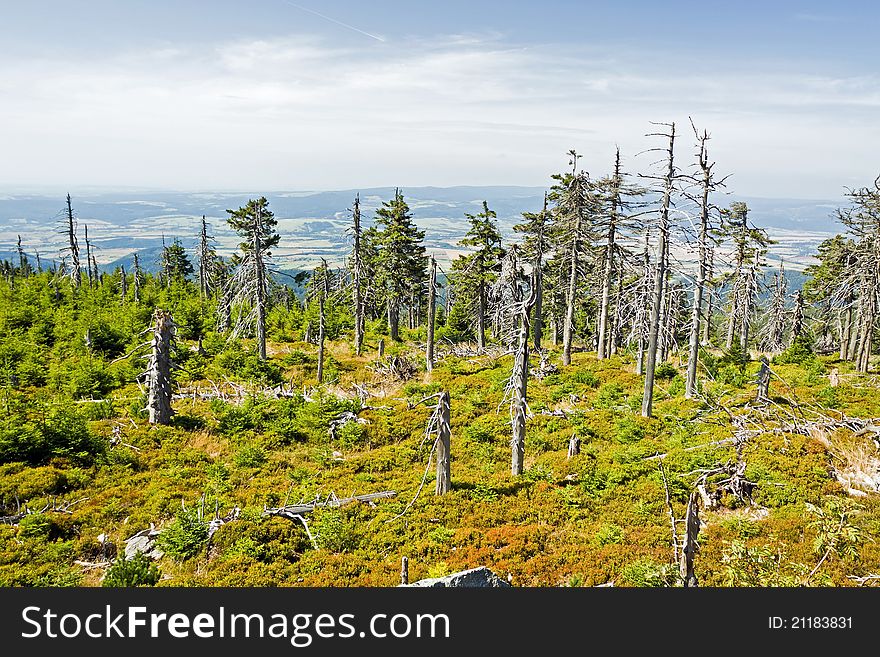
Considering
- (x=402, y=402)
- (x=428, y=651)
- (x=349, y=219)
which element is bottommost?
(x=402, y=402)

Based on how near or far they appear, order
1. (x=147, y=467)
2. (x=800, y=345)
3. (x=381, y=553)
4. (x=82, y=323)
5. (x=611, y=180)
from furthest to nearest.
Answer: (x=800, y=345) → (x=82, y=323) → (x=611, y=180) → (x=147, y=467) → (x=381, y=553)

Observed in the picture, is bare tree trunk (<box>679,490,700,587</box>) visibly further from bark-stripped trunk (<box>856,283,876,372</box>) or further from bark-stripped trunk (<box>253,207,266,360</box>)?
bark-stripped trunk (<box>856,283,876,372</box>)

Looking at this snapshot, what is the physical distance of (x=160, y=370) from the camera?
18.0m

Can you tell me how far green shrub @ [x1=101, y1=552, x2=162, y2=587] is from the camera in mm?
9328

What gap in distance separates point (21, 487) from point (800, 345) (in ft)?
138

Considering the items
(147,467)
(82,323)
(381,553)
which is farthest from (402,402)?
(82,323)

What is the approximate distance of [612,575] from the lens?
393 inches

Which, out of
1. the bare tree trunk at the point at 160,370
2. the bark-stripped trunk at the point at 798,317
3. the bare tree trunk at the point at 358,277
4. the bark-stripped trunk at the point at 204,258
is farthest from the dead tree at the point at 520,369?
the bark-stripped trunk at the point at 798,317

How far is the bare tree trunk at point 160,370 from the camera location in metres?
17.7

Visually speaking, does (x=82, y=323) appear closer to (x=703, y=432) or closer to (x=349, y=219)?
(x=349, y=219)

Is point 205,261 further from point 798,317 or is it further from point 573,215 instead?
point 798,317

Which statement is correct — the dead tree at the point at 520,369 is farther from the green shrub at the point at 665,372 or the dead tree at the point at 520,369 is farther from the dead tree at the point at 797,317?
the dead tree at the point at 797,317

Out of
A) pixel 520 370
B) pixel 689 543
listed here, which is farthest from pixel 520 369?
pixel 689 543

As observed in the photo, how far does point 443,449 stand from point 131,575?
760cm
